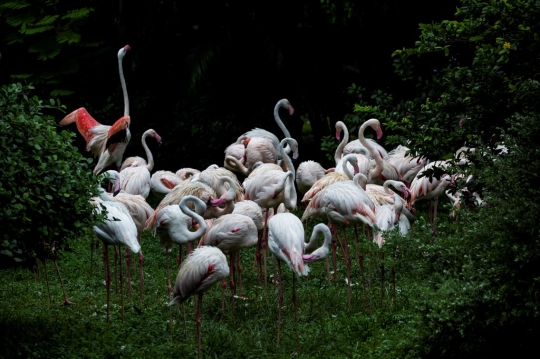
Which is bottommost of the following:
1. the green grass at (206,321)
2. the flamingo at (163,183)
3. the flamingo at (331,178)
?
the green grass at (206,321)

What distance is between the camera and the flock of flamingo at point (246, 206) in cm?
669

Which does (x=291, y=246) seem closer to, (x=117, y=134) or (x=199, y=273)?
(x=199, y=273)

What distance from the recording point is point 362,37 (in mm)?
13664

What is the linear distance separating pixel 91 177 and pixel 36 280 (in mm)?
3066

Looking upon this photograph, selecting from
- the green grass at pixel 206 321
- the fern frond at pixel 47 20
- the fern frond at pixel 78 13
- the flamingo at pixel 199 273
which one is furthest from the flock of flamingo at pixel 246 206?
the fern frond at pixel 47 20

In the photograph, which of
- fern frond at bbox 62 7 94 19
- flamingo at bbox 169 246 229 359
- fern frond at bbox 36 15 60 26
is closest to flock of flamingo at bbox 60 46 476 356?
flamingo at bbox 169 246 229 359

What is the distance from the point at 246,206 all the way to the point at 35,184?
2.54 meters

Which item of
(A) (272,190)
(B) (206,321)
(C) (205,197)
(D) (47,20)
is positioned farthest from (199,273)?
(D) (47,20)

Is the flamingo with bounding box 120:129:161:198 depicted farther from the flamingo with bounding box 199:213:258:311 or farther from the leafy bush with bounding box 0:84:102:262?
the leafy bush with bounding box 0:84:102:262

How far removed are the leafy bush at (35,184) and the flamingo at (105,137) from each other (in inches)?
168

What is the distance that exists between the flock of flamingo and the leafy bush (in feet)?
1.07

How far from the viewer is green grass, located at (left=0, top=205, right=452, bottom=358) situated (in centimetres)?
645

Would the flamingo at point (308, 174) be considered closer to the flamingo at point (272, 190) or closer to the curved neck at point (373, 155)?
the curved neck at point (373, 155)

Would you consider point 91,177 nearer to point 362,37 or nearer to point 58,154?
point 58,154
